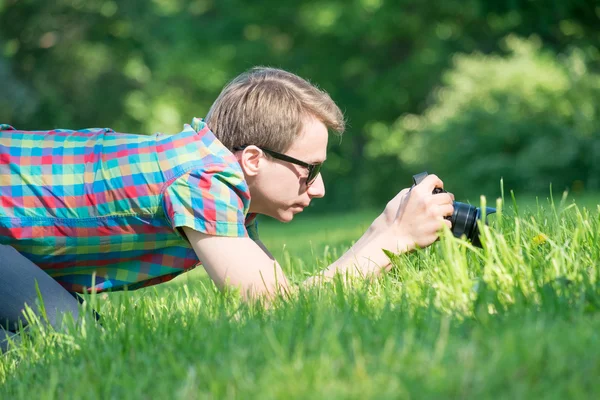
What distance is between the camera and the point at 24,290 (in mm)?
2850

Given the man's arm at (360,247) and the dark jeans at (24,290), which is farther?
the dark jeans at (24,290)

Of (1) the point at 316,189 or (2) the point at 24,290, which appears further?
(1) the point at 316,189

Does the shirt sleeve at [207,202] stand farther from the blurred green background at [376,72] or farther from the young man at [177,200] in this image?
the blurred green background at [376,72]

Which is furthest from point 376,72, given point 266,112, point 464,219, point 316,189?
point 464,219

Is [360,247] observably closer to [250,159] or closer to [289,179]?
[289,179]

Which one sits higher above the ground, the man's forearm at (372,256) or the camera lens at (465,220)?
the camera lens at (465,220)

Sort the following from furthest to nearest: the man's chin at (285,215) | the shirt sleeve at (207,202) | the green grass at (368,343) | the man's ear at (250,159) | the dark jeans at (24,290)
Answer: the man's chin at (285,215) → the man's ear at (250,159) → the dark jeans at (24,290) → the shirt sleeve at (207,202) → the green grass at (368,343)

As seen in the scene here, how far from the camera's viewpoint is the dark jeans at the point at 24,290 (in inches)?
111

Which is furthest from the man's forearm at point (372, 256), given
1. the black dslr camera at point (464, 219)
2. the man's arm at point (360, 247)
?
the black dslr camera at point (464, 219)

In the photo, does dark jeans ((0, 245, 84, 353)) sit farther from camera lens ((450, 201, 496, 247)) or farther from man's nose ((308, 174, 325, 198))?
camera lens ((450, 201, 496, 247))

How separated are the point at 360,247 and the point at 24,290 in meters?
1.24

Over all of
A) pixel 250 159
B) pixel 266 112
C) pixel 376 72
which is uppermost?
pixel 376 72

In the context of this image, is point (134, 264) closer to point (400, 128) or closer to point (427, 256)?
point (427, 256)

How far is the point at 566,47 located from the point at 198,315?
1314cm
